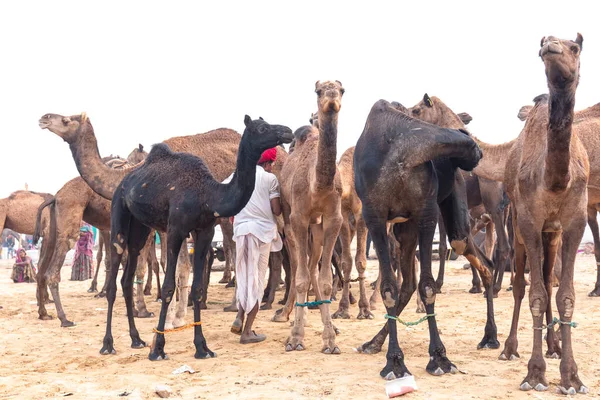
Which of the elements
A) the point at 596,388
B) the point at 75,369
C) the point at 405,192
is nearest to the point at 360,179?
the point at 405,192

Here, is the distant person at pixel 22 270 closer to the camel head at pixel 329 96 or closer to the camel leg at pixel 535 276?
the camel head at pixel 329 96

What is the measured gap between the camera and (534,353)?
18.2 ft

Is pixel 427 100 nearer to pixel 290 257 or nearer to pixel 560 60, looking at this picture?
A: pixel 290 257

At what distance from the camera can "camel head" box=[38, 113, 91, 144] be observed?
36.1 ft

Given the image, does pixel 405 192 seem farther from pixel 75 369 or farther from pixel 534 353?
pixel 75 369

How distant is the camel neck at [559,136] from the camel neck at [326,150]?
248 centimetres

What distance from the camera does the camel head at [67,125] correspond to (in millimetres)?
11000

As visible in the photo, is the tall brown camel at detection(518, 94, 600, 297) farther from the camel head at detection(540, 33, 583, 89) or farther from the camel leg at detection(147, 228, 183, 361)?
the camel leg at detection(147, 228, 183, 361)

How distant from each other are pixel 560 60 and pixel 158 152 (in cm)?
491

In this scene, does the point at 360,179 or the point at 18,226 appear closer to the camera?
the point at 360,179

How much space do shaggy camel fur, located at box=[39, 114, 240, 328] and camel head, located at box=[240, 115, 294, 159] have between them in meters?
2.58

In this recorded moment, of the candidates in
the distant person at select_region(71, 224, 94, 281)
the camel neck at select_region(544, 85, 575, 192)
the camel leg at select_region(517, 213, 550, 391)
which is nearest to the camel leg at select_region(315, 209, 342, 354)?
the camel leg at select_region(517, 213, 550, 391)

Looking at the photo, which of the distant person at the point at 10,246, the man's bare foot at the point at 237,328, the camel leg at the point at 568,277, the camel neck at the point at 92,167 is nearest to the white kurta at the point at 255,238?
the man's bare foot at the point at 237,328

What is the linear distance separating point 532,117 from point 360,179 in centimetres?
176
